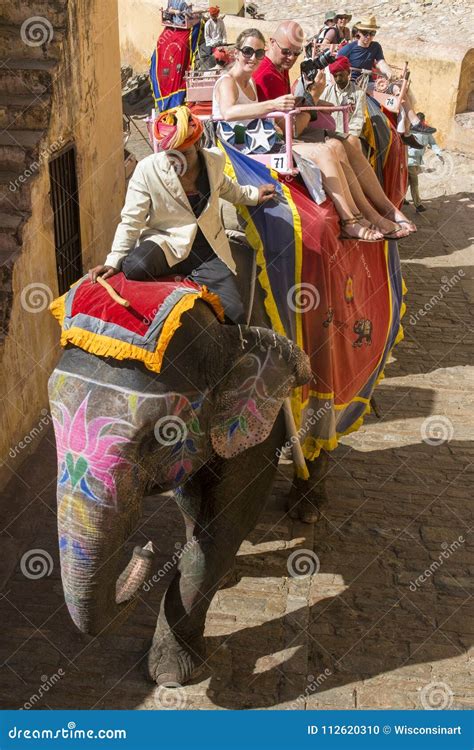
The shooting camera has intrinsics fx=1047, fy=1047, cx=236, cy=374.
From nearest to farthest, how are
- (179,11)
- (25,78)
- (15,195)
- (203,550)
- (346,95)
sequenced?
(203,550)
(15,195)
(25,78)
(346,95)
(179,11)

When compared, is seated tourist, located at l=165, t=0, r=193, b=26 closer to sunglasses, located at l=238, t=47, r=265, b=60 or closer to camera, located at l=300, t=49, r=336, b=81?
camera, located at l=300, t=49, r=336, b=81

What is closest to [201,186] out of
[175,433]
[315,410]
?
[175,433]

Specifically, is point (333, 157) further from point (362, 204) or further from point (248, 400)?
point (248, 400)

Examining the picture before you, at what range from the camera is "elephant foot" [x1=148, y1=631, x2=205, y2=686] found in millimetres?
5680

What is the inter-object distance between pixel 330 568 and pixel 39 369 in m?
3.03

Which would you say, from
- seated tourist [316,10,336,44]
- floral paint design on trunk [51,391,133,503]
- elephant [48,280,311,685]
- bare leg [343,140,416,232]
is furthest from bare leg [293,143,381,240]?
seated tourist [316,10,336,44]

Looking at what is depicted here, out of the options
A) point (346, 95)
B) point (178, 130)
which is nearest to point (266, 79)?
point (346, 95)

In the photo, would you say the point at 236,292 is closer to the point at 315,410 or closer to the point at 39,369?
the point at 315,410

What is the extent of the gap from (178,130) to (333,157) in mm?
2250

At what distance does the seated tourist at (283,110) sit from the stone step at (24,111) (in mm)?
2025

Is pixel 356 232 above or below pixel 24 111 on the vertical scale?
below

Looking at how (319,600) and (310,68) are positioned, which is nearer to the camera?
(319,600)

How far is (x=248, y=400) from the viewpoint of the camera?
494cm

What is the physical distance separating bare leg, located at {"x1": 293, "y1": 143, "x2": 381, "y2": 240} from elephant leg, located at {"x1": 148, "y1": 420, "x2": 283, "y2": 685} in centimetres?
165
